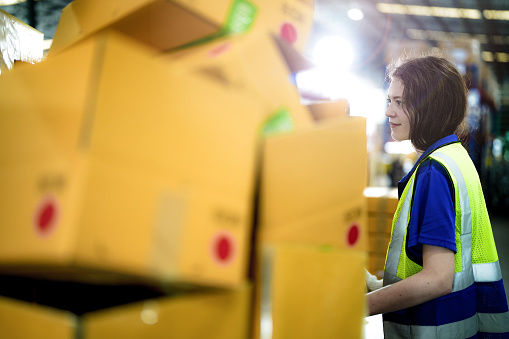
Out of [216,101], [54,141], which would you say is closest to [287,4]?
[216,101]

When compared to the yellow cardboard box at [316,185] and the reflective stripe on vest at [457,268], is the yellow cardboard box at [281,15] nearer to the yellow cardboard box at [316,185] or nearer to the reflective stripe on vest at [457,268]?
the yellow cardboard box at [316,185]

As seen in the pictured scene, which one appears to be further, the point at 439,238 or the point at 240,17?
the point at 439,238

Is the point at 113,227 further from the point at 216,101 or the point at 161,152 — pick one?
the point at 216,101

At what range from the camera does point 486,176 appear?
997cm

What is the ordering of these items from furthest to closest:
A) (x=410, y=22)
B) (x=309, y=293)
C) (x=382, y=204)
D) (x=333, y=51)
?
(x=410, y=22)
(x=333, y=51)
(x=382, y=204)
(x=309, y=293)

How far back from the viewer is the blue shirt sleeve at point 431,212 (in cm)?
128

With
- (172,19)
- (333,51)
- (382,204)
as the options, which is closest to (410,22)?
(333,51)

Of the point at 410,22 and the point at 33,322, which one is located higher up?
the point at 410,22

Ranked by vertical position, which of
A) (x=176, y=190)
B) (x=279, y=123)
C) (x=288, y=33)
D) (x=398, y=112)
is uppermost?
(x=288, y=33)

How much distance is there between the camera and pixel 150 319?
0.71m

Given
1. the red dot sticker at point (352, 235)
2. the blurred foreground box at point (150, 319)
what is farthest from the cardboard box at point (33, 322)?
the red dot sticker at point (352, 235)

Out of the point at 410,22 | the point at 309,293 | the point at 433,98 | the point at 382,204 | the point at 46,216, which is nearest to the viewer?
the point at 46,216

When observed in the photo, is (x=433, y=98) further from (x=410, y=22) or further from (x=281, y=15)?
(x=410, y=22)

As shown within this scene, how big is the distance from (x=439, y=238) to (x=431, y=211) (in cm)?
8
